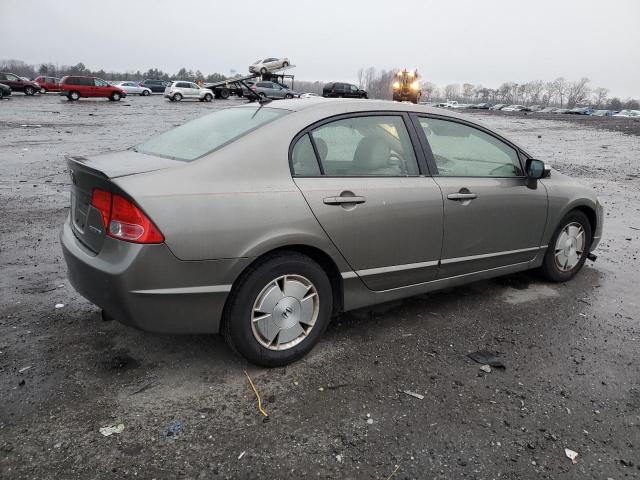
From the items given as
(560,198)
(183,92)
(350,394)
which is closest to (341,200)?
(350,394)

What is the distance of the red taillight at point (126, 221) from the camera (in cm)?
263

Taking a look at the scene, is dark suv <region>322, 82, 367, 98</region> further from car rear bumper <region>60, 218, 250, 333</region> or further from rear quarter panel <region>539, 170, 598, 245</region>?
car rear bumper <region>60, 218, 250, 333</region>

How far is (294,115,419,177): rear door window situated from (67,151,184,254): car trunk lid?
98 cm

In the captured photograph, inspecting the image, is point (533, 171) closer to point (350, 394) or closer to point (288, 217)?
point (288, 217)

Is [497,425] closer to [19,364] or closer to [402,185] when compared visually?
[402,185]

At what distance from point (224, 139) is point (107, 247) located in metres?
0.97

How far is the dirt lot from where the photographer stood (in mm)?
2385

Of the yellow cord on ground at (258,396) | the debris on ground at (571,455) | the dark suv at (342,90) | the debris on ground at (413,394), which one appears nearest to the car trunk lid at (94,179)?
the yellow cord on ground at (258,396)

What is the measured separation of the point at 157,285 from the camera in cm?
270

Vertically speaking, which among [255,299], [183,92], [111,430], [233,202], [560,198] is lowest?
[111,430]

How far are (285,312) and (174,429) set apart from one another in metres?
0.92

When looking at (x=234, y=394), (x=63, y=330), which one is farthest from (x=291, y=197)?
(x=63, y=330)

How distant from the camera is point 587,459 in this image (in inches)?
97.2

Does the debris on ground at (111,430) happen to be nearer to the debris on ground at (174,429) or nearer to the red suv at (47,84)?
the debris on ground at (174,429)
